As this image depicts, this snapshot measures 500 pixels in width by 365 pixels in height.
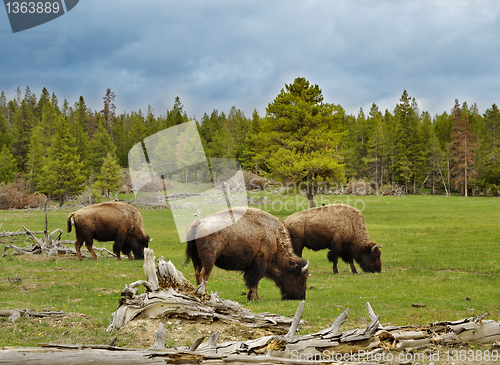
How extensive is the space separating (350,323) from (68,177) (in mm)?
54576

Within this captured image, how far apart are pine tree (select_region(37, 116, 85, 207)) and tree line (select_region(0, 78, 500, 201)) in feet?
0.49

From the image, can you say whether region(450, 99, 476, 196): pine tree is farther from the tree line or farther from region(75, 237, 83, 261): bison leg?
region(75, 237, 83, 261): bison leg

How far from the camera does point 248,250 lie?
1017 centimetres

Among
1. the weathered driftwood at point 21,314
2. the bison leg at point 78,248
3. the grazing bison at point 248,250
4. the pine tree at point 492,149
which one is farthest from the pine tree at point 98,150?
the pine tree at point 492,149

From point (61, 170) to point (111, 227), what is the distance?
42.3 metres

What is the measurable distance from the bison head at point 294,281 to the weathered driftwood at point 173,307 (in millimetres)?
3577

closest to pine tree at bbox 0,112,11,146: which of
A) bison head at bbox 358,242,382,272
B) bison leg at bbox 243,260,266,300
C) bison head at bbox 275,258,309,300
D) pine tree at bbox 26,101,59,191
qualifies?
pine tree at bbox 26,101,59,191

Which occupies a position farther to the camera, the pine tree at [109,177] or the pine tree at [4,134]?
the pine tree at [4,134]

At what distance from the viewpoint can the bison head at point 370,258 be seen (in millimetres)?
15305

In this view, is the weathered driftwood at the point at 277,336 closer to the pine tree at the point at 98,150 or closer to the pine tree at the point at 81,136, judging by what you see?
the pine tree at the point at 81,136

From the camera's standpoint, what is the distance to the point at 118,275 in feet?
45.3

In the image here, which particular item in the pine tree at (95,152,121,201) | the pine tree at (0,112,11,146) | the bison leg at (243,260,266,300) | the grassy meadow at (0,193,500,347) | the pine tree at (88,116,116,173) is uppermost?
the pine tree at (0,112,11,146)

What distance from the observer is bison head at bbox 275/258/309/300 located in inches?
414

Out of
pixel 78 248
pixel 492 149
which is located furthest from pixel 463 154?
pixel 78 248
